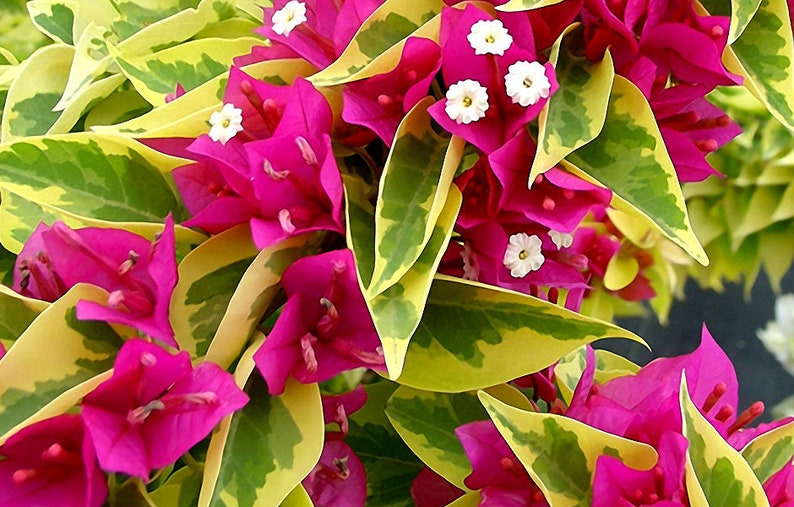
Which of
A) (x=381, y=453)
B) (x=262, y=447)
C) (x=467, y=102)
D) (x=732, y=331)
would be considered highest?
(x=467, y=102)

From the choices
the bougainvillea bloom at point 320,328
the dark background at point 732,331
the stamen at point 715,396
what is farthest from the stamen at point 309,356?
the dark background at point 732,331

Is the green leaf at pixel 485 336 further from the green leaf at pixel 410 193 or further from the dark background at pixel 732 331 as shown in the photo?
the dark background at pixel 732 331

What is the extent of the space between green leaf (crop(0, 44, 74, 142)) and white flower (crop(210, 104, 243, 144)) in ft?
0.58

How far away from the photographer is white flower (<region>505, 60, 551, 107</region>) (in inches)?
14.4

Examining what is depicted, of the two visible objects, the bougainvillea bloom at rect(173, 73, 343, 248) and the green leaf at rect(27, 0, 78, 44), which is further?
the green leaf at rect(27, 0, 78, 44)

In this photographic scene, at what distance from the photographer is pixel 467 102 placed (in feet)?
1.23

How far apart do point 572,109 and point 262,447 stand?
7.9 inches

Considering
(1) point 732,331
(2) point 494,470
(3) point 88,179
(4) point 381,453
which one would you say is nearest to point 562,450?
(2) point 494,470

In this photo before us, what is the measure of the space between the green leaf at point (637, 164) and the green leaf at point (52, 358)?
224mm

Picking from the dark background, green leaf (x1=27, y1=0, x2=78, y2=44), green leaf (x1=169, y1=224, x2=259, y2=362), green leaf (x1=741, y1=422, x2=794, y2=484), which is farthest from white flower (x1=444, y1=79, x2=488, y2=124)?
the dark background

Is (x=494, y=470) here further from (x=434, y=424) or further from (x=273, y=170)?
(x=273, y=170)

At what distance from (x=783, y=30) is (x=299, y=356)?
0.28 meters

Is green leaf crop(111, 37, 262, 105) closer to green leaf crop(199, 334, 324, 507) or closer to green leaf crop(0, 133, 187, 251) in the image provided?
green leaf crop(0, 133, 187, 251)

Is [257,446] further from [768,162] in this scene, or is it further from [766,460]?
[768,162]
